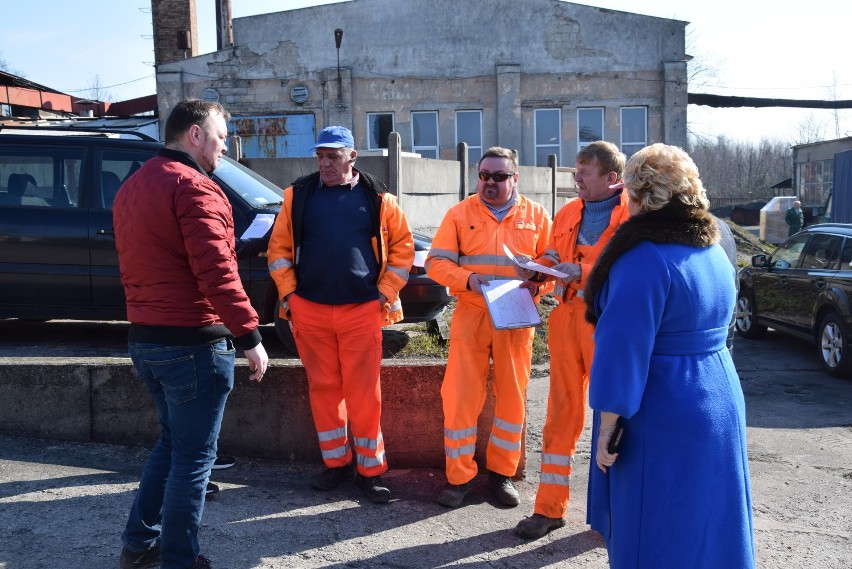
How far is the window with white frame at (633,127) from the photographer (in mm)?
25344

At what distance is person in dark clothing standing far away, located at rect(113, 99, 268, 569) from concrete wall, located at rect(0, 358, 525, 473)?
150 centimetres

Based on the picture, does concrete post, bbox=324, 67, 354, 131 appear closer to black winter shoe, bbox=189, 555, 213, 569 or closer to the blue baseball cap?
the blue baseball cap

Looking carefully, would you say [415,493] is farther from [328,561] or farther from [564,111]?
[564,111]

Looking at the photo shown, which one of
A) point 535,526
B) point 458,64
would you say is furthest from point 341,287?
point 458,64

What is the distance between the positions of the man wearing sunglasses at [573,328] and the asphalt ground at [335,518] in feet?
0.73

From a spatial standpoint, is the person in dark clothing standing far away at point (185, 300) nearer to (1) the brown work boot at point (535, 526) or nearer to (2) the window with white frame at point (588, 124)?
(1) the brown work boot at point (535, 526)

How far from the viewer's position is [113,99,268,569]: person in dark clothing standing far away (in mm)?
3182

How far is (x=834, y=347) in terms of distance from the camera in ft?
28.0

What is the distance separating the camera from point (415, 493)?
4.64 metres

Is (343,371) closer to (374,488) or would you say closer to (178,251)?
(374,488)

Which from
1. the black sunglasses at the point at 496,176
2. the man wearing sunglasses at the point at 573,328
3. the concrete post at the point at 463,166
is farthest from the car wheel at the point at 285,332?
the concrete post at the point at 463,166

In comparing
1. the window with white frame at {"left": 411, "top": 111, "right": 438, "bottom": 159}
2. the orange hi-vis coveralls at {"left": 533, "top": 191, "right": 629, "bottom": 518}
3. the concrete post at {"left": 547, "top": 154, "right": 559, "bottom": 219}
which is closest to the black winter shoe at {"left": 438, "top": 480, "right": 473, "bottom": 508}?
the orange hi-vis coveralls at {"left": 533, "top": 191, "right": 629, "bottom": 518}

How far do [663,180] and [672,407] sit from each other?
2.59 feet

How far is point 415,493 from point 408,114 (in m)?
21.9
